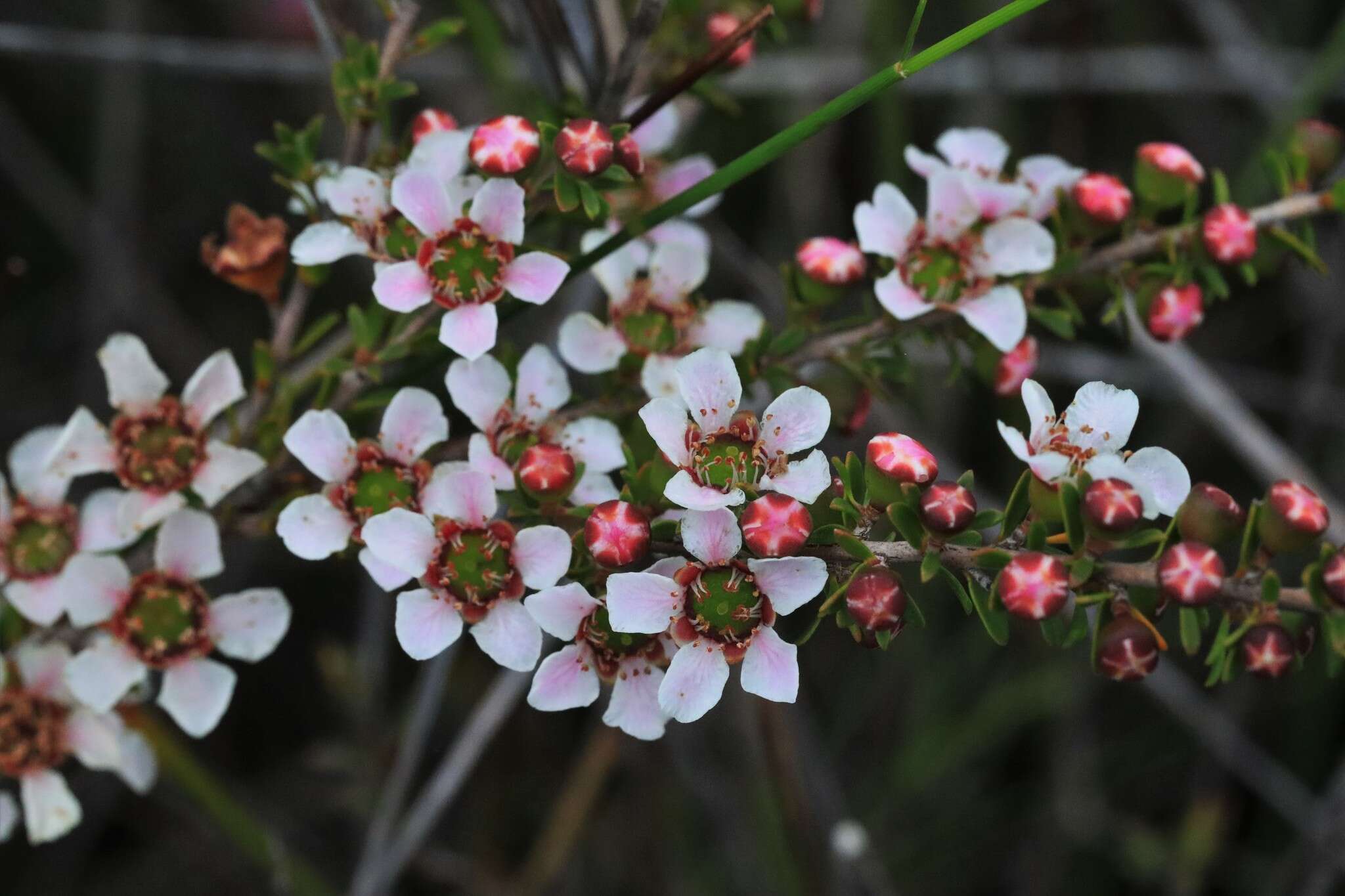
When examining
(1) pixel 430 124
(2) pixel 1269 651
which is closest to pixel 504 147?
(1) pixel 430 124

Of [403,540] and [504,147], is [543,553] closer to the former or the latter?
[403,540]

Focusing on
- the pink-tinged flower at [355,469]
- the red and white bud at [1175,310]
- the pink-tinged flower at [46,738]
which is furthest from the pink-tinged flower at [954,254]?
the pink-tinged flower at [46,738]

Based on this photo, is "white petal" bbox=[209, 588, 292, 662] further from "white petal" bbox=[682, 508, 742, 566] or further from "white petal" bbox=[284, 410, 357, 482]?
"white petal" bbox=[682, 508, 742, 566]

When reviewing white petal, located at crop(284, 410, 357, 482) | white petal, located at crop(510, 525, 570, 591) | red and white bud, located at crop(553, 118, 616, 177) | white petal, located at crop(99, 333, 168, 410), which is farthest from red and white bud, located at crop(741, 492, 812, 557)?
white petal, located at crop(99, 333, 168, 410)

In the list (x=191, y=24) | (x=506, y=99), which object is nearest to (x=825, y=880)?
(x=506, y=99)

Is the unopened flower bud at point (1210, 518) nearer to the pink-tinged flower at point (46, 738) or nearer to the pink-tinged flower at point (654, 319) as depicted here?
the pink-tinged flower at point (654, 319)

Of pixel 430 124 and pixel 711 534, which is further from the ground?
pixel 430 124

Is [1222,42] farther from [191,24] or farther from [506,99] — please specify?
[191,24]
